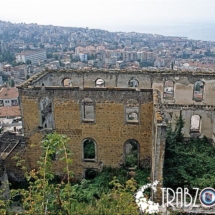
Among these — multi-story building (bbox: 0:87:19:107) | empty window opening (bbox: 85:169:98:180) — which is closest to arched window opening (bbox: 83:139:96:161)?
empty window opening (bbox: 85:169:98:180)

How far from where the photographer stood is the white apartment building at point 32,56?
500ft

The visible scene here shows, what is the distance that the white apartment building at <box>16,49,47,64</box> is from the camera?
152500 millimetres

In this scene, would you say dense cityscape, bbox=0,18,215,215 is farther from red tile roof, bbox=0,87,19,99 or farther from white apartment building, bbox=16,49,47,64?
white apartment building, bbox=16,49,47,64

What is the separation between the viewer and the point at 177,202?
1577 centimetres

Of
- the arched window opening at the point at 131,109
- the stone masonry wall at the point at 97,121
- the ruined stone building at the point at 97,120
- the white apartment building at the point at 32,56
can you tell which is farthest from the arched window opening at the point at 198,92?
the white apartment building at the point at 32,56

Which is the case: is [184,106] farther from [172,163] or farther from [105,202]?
[105,202]

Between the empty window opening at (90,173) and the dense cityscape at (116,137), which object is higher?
the dense cityscape at (116,137)

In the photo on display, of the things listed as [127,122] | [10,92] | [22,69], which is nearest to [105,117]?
[127,122]

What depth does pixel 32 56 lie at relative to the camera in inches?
6161

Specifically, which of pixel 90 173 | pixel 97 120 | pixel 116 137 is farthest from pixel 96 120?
pixel 90 173

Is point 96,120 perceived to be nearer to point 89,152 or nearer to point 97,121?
point 97,121

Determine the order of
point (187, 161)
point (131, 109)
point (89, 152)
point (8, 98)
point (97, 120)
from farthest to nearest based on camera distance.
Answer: point (8, 98) → point (131, 109) → point (89, 152) → point (97, 120) → point (187, 161)

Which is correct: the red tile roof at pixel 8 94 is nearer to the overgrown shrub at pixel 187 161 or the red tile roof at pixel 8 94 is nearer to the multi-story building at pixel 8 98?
the multi-story building at pixel 8 98

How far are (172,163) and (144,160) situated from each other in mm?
2214
